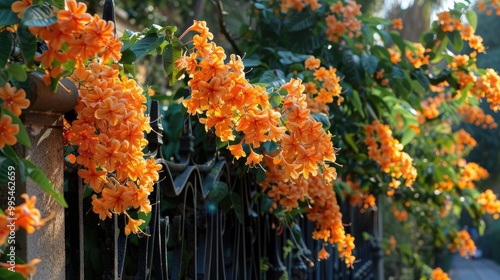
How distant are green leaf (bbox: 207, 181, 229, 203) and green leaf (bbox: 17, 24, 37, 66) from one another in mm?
1216

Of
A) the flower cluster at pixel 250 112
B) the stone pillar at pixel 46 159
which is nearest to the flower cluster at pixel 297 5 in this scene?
the flower cluster at pixel 250 112

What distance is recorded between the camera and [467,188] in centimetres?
498

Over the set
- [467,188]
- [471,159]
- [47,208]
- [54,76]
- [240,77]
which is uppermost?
[54,76]

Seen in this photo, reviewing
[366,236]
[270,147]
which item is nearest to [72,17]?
[270,147]

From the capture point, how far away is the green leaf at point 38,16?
1057 millimetres

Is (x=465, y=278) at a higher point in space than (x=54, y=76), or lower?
lower

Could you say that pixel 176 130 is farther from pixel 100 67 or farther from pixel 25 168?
pixel 25 168

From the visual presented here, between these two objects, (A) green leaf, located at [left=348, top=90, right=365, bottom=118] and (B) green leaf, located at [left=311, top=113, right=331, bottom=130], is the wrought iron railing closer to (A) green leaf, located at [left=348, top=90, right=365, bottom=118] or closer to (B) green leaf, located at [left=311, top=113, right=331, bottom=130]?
(B) green leaf, located at [left=311, top=113, right=331, bottom=130]

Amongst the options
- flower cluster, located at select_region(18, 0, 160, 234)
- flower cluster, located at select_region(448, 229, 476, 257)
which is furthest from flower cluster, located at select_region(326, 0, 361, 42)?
flower cluster, located at select_region(448, 229, 476, 257)

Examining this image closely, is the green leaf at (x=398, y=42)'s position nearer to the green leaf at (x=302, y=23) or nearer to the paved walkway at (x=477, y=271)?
the green leaf at (x=302, y=23)

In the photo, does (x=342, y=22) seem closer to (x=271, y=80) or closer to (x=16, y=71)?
(x=271, y=80)

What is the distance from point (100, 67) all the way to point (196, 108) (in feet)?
1.03

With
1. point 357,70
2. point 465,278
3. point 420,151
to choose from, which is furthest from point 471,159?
point 357,70

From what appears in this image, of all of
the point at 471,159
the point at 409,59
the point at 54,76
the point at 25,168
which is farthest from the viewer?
the point at 471,159
